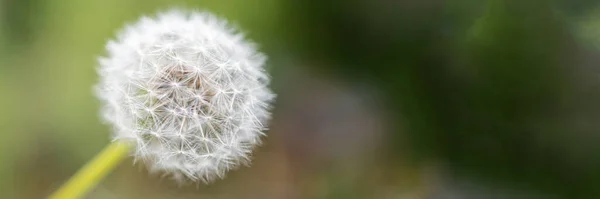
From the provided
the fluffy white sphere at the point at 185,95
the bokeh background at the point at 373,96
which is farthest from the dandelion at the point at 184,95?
the bokeh background at the point at 373,96

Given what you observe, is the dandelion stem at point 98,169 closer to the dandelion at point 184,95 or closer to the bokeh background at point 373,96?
the dandelion at point 184,95

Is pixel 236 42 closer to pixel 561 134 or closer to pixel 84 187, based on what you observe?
pixel 84 187

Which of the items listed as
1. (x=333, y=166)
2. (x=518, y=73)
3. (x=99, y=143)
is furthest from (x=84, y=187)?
(x=518, y=73)

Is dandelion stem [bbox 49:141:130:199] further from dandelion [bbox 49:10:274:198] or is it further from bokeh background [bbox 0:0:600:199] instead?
bokeh background [bbox 0:0:600:199]

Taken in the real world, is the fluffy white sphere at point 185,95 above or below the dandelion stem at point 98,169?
above

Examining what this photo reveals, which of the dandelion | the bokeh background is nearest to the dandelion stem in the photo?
the dandelion

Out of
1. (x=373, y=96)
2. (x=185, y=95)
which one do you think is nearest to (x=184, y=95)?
(x=185, y=95)

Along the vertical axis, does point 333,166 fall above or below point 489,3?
below
